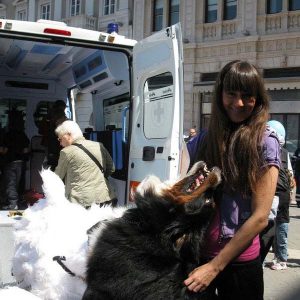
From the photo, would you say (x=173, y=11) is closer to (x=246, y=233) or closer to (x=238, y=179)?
(x=238, y=179)

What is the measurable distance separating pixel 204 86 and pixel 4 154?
1644 cm

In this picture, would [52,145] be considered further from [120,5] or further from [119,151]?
[120,5]

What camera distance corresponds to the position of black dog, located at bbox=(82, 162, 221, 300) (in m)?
2.00

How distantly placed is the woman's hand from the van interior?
3393 mm

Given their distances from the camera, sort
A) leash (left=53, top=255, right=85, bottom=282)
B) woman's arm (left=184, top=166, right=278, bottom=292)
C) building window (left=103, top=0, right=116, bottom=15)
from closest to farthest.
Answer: woman's arm (left=184, top=166, right=278, bottom=292) → leash (left=53, top=255, right=85, bottom=282) → building window (left=103, top=0, right=116, bottom=15)

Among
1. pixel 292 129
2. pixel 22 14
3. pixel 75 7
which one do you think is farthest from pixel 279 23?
pixel 22 14

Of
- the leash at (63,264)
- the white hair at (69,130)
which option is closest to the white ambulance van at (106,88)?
the white hair at (69,130)

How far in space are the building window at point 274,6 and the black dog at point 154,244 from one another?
21360 mm

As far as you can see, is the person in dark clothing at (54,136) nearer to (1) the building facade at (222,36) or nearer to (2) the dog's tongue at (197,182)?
(2) the dog's tongue at (197,182)

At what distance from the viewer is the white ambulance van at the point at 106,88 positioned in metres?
4.60

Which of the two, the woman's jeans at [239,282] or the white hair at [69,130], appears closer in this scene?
the woman's jeans at [239,282]

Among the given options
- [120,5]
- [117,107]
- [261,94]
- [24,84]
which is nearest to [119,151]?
[117,107]

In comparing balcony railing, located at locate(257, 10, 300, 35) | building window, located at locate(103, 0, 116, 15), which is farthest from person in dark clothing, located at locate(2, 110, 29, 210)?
building window, located at locate(103, 0, 116, 15)

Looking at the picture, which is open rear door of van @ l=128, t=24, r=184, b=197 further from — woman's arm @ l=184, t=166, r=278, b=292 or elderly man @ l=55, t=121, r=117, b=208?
woman's arm @ l=184, t=166, r=278, b=292
